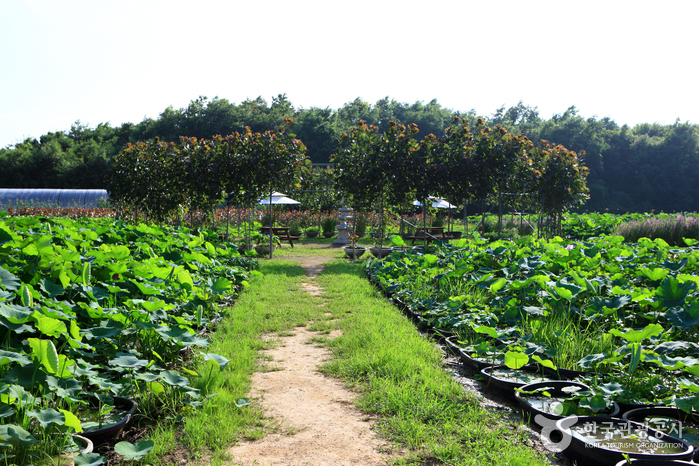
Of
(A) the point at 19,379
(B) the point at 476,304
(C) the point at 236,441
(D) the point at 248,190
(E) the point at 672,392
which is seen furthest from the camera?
(D) the point at 248,190

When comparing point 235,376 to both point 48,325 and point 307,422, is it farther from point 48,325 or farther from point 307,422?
point 48,325

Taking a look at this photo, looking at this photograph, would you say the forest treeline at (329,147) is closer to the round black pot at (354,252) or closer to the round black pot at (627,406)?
the round black pot at (354,252)

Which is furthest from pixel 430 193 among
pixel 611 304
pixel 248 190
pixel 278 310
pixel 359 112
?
pixel 359 112

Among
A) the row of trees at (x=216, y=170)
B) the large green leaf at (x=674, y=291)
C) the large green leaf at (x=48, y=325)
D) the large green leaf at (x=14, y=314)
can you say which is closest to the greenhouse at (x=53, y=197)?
the row of trees at (x=216, y=170)

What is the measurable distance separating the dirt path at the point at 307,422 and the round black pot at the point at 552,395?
32.2 inches

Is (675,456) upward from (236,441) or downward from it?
upward

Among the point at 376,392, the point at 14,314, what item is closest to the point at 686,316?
the point at 376,392

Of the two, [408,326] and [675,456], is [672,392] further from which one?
[408,326]

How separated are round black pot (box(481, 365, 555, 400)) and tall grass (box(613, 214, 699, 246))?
36.1ft

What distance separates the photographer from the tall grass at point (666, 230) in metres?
11.9

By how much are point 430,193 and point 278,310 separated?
6410 mm

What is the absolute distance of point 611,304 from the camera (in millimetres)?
2863

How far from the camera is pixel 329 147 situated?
31.7 metres

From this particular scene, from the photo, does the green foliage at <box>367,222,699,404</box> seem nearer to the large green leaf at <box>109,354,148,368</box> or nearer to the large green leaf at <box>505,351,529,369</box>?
the large green leaf at <box>505,351,529,369</box>
